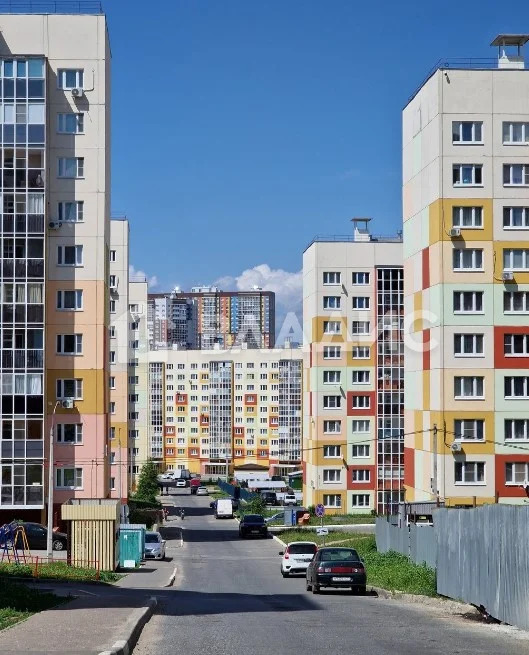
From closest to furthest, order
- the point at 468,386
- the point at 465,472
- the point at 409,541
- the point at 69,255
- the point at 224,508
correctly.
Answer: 1. the point at 409,541
2. the point at 465,472
3. the point at 468,386
4. the point at 69,255
5. the point at 224,508

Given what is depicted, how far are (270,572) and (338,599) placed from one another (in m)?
16.5

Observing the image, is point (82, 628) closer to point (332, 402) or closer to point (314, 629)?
point (314, 629)

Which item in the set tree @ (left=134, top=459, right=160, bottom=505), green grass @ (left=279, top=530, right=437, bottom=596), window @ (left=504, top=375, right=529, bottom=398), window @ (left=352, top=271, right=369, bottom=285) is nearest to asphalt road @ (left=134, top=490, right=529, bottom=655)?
green grass @ (left=279, top=530, right=437, bottom=596)

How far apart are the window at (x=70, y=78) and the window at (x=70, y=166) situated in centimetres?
329

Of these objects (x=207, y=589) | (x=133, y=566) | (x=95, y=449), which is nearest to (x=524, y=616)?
(x=207, y=589)

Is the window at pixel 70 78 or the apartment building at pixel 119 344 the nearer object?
the window at pixel 70 78

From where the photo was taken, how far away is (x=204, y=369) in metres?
160

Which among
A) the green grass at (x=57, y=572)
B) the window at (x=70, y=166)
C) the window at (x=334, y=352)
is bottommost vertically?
the green grass at (x=57, y=572)

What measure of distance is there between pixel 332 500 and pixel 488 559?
58.4 metres

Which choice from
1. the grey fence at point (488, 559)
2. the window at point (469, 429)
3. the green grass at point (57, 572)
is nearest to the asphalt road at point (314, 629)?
the grey fence at point (488, 559)

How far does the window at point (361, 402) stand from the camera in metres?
77.1

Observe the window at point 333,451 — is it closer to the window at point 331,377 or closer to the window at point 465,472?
the window at point 331,377

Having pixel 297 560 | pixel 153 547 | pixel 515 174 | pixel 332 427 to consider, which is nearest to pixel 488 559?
pixel 297 560

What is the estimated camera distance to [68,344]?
49.4 metres
